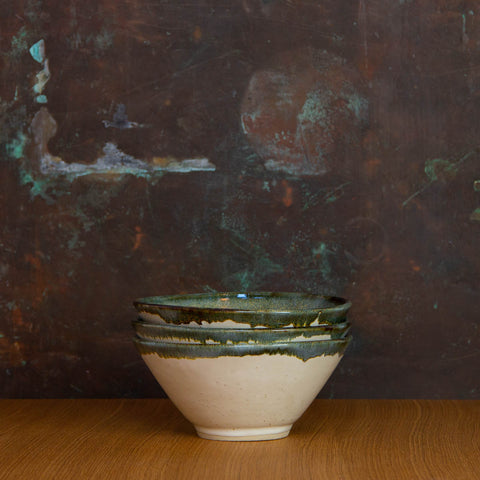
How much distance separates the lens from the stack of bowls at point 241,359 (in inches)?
35.8

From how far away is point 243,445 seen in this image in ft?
3.09

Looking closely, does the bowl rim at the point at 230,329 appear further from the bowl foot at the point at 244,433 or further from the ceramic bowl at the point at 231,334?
the bowl foot at the point at 244,433

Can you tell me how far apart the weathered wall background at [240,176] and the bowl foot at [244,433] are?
28cm

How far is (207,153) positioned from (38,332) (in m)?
0.42

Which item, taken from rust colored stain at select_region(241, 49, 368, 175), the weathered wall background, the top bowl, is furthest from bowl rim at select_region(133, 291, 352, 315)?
rust colored stain at select_region(241, 49, 368, 175)

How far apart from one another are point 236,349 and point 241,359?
15 mm

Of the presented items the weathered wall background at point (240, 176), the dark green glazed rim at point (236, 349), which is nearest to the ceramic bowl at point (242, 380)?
the dark green glazed rim at point (236, 349)

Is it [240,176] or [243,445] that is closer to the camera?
[243,445]

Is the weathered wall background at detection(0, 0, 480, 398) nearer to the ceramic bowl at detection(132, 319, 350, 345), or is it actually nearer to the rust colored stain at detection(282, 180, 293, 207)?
the rust colored stain at detection(282, 180, 293, 207)

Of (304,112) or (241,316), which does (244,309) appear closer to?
(241,316)

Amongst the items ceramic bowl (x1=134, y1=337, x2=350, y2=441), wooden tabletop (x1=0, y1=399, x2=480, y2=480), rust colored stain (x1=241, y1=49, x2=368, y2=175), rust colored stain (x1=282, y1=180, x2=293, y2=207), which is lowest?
wooden tabletop (x1=0, y1=399, x2=480, y2=480)

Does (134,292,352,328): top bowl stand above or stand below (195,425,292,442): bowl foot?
above

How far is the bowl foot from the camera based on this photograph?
96 cm

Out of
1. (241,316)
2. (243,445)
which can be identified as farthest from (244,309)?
(243,445)
